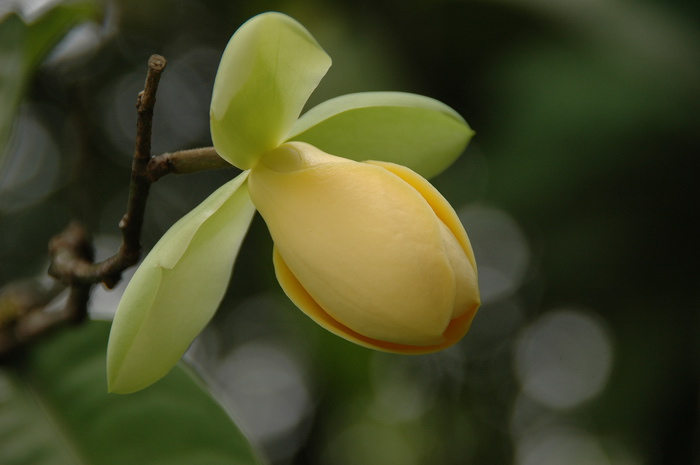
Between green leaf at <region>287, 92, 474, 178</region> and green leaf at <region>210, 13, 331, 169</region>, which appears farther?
green leaf at <region>287, 92, 474, 178</region>

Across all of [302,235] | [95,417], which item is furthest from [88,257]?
[302,235]

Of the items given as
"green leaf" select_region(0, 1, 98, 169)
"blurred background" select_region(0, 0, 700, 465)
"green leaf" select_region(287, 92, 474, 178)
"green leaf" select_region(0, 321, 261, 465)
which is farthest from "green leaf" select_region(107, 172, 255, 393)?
"blurred background" select_region(0, 0, 700, 465)

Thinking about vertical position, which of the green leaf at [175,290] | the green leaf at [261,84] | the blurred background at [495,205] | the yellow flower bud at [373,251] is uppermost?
the green leaf at [261,84]

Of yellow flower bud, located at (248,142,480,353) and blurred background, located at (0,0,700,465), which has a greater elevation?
yellow flower bud, located at (248,142,480,353)

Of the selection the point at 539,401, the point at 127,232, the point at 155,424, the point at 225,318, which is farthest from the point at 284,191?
the point at 539,401

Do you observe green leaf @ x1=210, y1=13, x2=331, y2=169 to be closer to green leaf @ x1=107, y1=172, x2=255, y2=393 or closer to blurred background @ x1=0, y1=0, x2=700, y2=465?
green leaf @ x1=107, y1=172, x2=255, y2=393

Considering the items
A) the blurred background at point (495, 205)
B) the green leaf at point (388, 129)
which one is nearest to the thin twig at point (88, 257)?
the green leaf at point (388, 129)

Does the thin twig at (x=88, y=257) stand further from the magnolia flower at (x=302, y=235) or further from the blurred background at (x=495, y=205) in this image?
the blurred background at (x=495, y=205)
